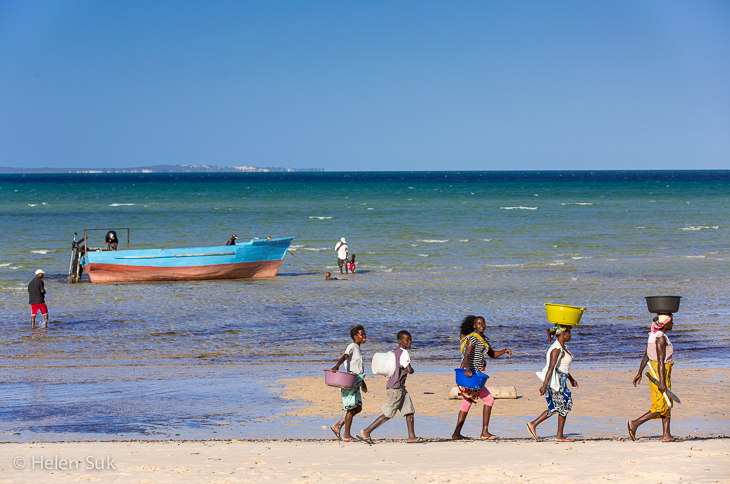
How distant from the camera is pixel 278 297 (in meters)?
21.6

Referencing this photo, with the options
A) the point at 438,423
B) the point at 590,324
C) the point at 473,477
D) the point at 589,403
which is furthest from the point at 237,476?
the point at 590,324

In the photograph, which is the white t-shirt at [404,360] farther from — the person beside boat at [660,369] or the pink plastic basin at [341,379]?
the person beside boat at [660,369]

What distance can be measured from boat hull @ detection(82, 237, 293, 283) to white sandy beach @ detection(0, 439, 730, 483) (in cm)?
1760

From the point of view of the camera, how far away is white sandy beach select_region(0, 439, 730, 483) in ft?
22.6

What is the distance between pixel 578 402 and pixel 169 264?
1786 cm

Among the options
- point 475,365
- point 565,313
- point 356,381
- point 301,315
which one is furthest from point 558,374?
point 301,315

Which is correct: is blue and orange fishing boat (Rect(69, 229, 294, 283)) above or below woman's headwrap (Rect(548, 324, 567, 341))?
below

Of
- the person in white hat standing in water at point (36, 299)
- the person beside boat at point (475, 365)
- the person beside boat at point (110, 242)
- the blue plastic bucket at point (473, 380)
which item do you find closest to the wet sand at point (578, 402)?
the person beside boat at point (475, 365)

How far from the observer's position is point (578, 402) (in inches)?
400

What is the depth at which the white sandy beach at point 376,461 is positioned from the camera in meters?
6.90

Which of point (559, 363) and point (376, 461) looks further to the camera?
point (559, 363)

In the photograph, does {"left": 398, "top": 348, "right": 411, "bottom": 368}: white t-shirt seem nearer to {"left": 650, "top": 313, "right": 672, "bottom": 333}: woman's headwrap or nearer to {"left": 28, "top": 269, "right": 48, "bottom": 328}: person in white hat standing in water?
{"left": 650, "top": 313, "right": 672, "bottom": 333}: woman's headwrap

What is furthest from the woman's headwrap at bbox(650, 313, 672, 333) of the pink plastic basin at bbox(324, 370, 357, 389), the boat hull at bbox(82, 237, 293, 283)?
the boat hull at bbox(82, 237, 293, 283)

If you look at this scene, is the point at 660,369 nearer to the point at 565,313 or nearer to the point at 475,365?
the point at 565,313
